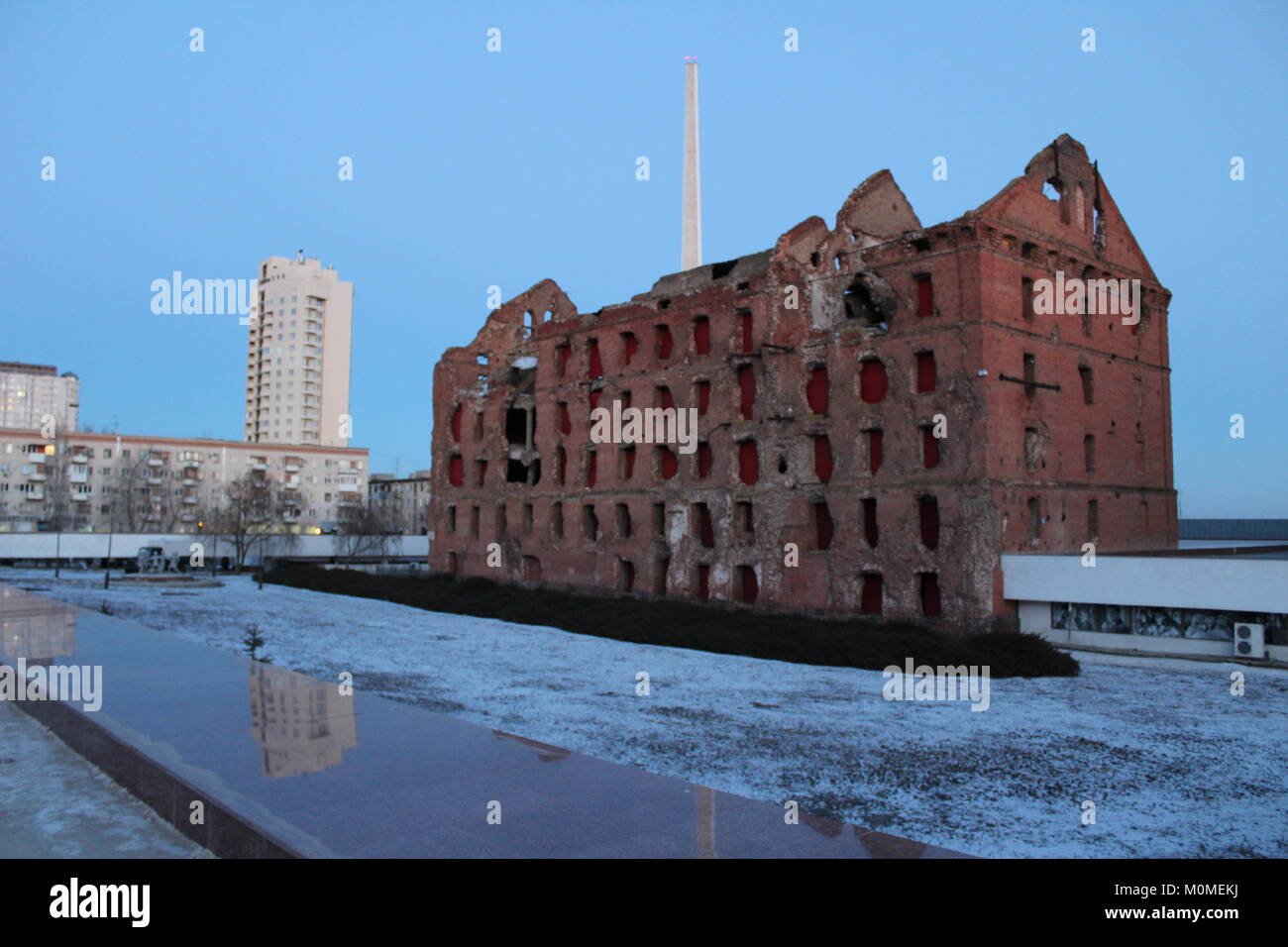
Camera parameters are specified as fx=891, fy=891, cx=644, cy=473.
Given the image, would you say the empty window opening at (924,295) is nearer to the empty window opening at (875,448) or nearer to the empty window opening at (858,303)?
the empty window opening at (858,303)

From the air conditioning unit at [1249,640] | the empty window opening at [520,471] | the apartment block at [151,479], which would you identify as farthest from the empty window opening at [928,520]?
the apartment block at [151,479]

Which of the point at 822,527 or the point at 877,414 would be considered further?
the point at 822,527

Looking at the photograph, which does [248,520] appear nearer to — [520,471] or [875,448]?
[520,471]

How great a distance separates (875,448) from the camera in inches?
1196

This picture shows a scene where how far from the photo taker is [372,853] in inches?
216

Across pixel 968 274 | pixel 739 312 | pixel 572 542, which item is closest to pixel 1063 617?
pixel 968 274

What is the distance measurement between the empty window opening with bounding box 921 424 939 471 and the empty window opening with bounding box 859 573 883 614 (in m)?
4.09

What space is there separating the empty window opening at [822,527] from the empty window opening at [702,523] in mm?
5175

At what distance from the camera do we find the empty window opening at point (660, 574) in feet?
123

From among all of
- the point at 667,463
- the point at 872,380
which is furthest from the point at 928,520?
the point at 667,463

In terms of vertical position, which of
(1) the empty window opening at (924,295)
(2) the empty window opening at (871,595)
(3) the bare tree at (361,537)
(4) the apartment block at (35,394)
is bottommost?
(2) the empty window opening at (871,595)

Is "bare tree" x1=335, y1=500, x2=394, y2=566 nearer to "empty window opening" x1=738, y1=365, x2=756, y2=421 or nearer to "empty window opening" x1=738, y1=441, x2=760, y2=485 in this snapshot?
"empty window opening" x1=738, y1=441, x2=760, y2=485

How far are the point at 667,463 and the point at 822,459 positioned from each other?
323 inches

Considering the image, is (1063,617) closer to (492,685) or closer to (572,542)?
(492,685)
